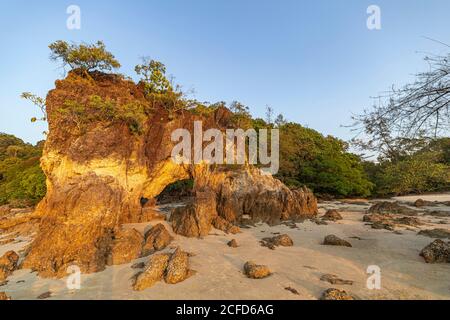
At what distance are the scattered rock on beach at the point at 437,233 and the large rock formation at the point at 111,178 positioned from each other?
261 inches

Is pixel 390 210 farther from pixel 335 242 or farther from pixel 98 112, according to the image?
pixel 98 112

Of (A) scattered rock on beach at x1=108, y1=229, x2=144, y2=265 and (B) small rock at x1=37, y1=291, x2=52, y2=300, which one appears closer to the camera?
(B) small rock at x1=37, y1=291, x2=52, y2=300

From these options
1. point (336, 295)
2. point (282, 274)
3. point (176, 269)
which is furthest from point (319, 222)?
point (176, 269)

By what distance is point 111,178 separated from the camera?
40.9 feet

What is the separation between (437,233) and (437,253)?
4.08 m

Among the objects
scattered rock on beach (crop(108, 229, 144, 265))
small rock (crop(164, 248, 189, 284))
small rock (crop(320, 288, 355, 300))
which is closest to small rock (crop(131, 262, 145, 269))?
scattered rock on beach (crop(108, 229, 144, 265))

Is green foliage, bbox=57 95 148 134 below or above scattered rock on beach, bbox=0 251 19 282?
above

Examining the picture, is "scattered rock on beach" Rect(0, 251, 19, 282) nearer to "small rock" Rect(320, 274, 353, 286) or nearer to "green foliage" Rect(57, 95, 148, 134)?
"green foliage" Rect(57, 95, 148, 134)

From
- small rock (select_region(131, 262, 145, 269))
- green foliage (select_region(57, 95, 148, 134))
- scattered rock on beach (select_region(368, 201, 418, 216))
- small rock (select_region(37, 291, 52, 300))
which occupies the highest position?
green foliage (select_region(57, 95, 148, 134))

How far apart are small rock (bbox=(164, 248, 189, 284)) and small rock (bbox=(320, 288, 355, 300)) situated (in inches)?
164

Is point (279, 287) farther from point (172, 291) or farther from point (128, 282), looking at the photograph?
point (128, 282)

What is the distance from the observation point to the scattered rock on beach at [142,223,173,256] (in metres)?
10.4
